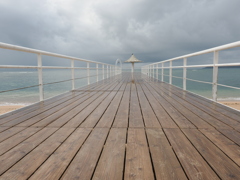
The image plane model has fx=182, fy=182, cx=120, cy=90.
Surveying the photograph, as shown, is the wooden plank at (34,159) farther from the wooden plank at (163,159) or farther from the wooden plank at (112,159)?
the wooden plank at (163,159)

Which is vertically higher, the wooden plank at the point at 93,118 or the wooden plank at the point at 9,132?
the wooden plank at the point at 93,118

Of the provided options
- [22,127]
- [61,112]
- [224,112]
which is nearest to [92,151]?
[22,127]

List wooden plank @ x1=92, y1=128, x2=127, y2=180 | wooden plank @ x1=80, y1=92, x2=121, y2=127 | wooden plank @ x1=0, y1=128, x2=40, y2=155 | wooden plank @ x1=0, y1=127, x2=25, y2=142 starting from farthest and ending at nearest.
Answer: wooden plank @ x1=80, y1=92, x2=121, y2=127, wooden plank @ x1=0, y1=127, x2=25, y2=142, wooden plank @ x1=0, y1=128, x2=40, y2=155, wooden plank @ x1=92, y1=128, x2=127, y2=180

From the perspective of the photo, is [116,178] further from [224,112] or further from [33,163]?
[224,112]

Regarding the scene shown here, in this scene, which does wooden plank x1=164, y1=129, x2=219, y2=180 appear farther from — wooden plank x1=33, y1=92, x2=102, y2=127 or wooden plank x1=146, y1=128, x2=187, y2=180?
wooden plank x1=33, y1=92, x2=102, y2=127

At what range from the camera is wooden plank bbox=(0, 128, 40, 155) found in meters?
1.23

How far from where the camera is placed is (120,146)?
1232 mm

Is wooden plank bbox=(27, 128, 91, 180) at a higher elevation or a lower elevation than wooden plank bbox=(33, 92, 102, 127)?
lower

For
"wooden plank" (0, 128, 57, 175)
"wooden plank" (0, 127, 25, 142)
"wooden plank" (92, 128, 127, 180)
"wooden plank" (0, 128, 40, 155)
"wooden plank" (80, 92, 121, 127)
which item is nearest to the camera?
"wooden plank" (92, 128, 127, 180)

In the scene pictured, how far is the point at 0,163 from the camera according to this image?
1.03 metres

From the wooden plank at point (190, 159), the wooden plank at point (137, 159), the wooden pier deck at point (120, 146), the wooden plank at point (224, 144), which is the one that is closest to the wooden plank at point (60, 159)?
the wooden pier deck at point (120, 146)

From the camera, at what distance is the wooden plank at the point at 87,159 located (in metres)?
0.91

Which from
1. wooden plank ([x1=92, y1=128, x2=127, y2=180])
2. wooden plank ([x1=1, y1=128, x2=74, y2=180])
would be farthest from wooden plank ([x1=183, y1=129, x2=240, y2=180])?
wooden plank ([x1=1, y1=128, x2=74, y2=180])

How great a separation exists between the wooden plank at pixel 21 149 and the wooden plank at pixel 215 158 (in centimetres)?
111
